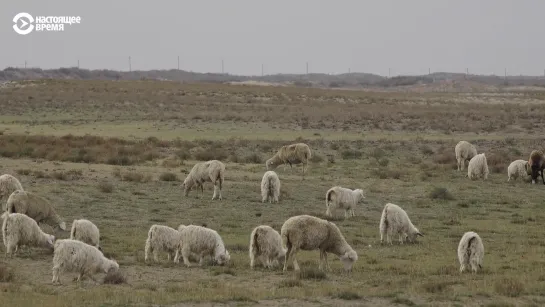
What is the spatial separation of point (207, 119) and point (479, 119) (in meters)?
22.0

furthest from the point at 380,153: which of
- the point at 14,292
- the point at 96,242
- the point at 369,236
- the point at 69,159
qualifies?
the point at 14,292

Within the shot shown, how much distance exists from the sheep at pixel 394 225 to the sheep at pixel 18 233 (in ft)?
25.6

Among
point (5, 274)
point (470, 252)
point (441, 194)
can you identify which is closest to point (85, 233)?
point (5, 274)

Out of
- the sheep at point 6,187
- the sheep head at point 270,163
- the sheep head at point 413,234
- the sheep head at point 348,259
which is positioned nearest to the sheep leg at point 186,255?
the sheep head at point 348,259

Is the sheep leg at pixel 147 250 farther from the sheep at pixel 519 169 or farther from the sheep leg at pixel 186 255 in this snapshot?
the sheep at pixel 519 169

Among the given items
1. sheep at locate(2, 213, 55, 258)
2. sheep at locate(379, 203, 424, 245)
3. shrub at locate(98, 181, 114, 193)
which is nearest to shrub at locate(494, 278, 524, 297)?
sheep at locate(379, 203, 424, 245)

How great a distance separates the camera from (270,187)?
25.9 metres

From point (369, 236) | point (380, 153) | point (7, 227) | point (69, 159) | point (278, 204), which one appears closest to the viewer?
point (7, 227)

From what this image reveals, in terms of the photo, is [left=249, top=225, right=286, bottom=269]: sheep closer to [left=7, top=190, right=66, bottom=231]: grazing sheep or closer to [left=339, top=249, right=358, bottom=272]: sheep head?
[left=339, top=249, right=358, bottom=272]: sheep head

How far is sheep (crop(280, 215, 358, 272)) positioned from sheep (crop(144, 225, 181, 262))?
2188 mm

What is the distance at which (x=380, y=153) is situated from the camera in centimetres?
4212

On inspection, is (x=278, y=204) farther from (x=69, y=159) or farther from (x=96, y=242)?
(x=69, y=159)

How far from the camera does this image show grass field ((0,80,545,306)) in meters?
13.9

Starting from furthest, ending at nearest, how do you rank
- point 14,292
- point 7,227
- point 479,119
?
point 479,119 → point 7,227 → point 14,292
